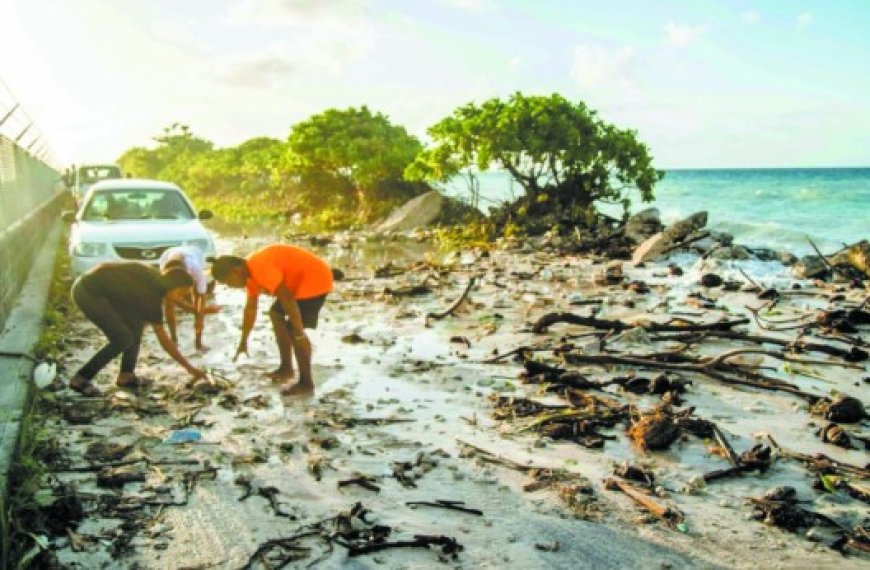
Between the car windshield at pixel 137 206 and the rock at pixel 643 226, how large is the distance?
10.4 meters

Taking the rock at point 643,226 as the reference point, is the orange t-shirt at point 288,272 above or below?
above

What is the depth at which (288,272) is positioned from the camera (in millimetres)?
6402

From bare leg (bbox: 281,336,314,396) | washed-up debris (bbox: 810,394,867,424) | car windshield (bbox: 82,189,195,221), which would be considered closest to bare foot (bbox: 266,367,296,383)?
bare leg (bbox: 281,336,314,396)

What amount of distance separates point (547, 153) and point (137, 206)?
1125 cm

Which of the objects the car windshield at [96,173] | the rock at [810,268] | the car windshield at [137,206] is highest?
the car windshield at [96,173]

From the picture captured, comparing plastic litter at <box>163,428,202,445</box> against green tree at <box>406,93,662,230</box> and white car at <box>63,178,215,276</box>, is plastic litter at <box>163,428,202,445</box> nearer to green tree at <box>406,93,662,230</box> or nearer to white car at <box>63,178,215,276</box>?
white car at <box>63,178,215,276</box>

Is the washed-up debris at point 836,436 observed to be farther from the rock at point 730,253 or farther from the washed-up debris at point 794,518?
the rock at point 730,253

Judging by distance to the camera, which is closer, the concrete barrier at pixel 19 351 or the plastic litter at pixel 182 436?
the concrete barrier at pixel 19 351

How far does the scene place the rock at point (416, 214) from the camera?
74.6ft

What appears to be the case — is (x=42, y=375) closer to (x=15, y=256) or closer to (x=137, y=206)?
(x=15, y=256)

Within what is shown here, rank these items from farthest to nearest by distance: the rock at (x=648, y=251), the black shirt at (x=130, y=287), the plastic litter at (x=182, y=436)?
the rock at (x=648, y=251), the black shirt at (x=130, y=287), the plastic litter at (x=182, y=436)

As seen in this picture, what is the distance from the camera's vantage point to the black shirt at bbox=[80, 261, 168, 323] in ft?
20.4

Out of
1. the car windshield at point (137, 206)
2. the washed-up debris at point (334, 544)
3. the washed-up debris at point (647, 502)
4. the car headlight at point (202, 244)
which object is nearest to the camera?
the washed-up debris at point (334, 544)

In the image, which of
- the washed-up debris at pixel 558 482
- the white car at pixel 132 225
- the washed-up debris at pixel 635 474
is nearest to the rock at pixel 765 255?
the white car at pixel 132 225
